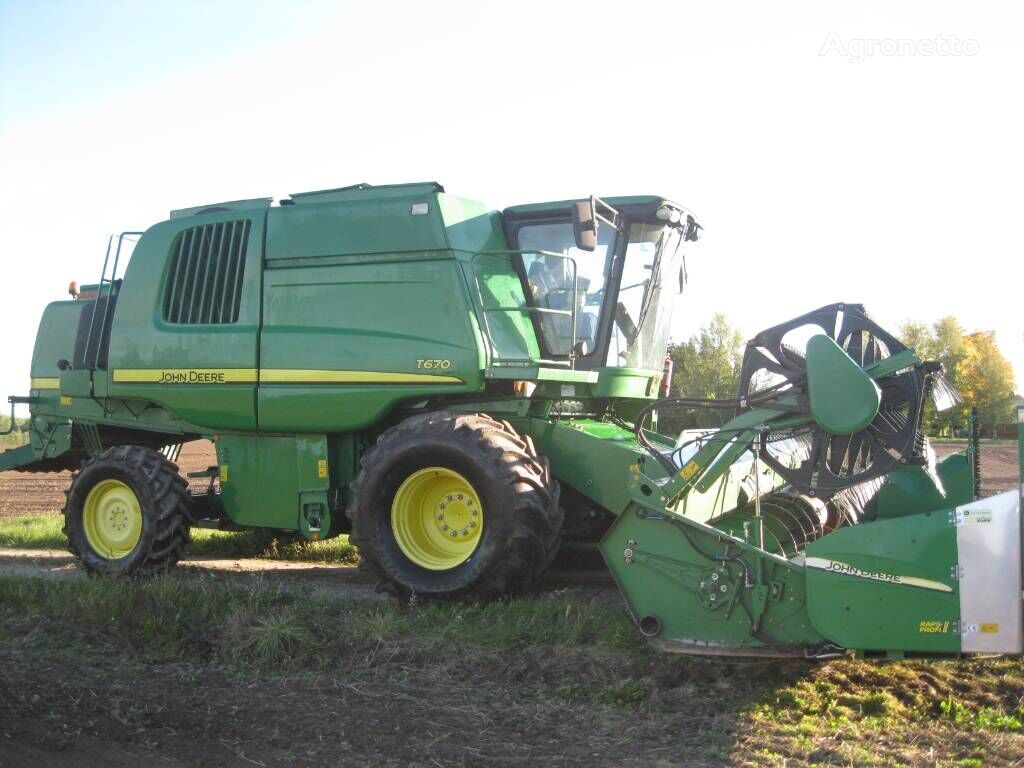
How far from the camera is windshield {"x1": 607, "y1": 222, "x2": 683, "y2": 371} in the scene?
8.12 meters

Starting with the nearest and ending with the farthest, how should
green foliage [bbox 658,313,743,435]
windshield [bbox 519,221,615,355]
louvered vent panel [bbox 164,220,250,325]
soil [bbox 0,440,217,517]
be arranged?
windshield [bbox 519,221,615,355] → louvered vent panel [bbox 164,220,250,325] → soil [bbox 0,440,217,517] → green foliage [bbox 658,313,743,435]

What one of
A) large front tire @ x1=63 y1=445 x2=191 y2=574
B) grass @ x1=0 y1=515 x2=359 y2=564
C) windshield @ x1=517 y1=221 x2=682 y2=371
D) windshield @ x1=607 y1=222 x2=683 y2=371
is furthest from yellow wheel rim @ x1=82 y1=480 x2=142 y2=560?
windshield @ x1=607 y1=222 x2=683 y2=371

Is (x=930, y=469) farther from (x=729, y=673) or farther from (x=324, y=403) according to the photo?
(x=324, y=403)

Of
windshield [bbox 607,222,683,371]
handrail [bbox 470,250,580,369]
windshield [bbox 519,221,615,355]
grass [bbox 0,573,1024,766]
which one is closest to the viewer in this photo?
grass [bbox 0,573,1024,766]

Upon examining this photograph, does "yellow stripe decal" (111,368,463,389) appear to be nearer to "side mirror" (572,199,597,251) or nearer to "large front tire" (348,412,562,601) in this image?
"large front tire" (348,412,562,601)

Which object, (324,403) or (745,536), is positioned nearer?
(745,536)

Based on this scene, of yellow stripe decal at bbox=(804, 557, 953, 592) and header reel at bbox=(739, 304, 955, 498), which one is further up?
header reel at bbox=(739, 304, 955, 498)

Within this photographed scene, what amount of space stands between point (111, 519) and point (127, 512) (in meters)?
0.18

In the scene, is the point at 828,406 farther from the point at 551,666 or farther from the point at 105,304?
the point at 105,304

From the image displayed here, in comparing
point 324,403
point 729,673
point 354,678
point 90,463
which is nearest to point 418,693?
point 354,678

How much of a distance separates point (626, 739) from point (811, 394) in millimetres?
1963

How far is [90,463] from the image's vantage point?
8.53 metres

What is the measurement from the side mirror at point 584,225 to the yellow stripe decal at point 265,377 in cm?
133

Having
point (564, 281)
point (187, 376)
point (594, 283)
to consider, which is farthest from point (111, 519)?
point (594, 283)
